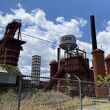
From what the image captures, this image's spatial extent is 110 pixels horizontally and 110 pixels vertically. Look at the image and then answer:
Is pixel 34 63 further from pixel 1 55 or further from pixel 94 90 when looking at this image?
pixel 94 90

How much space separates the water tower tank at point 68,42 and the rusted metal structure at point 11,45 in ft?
40.1

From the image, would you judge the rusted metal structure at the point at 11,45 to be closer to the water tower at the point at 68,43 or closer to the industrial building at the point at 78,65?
the industrial building at the point at 78,65

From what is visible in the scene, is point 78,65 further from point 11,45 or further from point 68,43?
point 11,45

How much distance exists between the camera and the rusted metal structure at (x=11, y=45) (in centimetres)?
5059

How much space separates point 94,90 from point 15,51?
2423 cm

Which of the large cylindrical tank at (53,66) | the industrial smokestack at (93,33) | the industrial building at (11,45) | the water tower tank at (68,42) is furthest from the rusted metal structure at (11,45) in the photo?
the industrial smokestack at (93,33)

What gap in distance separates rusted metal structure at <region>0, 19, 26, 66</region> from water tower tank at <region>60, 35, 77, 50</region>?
1221 cm

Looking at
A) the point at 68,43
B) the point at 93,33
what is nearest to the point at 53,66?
the point at 68,43

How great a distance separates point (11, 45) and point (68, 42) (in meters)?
14.5

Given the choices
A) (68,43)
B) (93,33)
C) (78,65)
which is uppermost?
(93,33)

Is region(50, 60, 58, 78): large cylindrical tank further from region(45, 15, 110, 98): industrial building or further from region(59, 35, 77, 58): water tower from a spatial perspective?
region(59, 35, 77, 58): water tower

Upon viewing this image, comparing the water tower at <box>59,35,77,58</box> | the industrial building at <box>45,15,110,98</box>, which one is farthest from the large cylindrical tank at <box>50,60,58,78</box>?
the water tower at <box>59,35,77,58</box>

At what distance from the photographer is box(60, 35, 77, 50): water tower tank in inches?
1742

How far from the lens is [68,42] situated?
44312 mm
